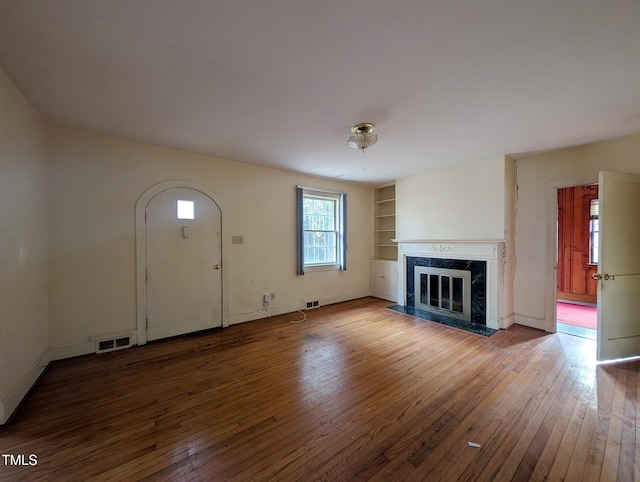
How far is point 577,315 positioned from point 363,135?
471cm

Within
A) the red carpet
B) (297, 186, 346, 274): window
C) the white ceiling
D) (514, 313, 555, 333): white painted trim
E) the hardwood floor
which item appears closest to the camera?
the white ceiling

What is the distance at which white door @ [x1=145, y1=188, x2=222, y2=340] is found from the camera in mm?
3275

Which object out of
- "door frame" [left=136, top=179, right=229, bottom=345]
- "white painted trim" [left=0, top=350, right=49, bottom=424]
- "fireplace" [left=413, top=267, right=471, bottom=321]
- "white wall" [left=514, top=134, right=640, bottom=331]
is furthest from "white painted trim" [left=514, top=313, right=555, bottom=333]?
"white painted trim" [left=0, top=350, right=49, bottom=424]

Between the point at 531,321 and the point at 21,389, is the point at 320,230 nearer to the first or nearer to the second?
the point at 531,321

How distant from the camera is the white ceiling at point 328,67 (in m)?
1.37

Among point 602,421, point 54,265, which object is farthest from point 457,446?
point 54,265

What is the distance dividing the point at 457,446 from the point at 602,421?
3.75 feet

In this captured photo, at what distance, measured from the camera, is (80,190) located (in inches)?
112

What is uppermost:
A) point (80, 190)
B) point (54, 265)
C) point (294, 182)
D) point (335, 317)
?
point (294, 182)

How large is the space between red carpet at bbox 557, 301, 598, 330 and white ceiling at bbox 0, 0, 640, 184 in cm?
265

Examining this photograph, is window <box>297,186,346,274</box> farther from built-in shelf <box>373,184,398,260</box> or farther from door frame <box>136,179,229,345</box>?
door frame <box>136,179,229,345</box>

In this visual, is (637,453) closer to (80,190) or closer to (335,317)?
(335,317)

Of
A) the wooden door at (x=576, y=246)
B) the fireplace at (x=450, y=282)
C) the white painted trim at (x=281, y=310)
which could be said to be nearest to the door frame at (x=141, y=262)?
the white painted trim at (x=281, y=310)

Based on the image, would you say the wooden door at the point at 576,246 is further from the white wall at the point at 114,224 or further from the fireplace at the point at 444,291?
the white wall at the point at 114,224
